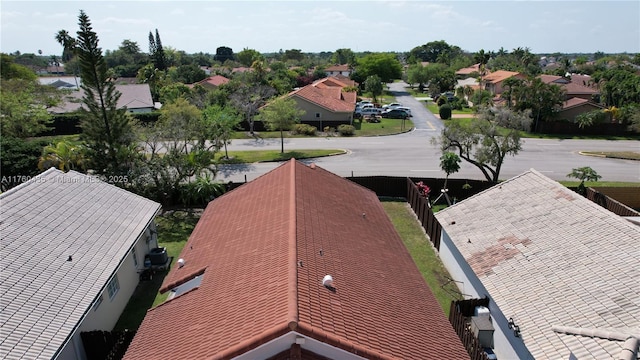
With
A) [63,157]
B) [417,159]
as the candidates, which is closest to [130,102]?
[63,157]

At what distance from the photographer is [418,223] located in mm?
24672

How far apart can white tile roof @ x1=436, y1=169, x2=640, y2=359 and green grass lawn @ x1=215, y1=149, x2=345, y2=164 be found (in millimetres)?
21216

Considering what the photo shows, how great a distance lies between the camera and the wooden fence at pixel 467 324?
13141 millimetres

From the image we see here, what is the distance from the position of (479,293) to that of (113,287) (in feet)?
48.0

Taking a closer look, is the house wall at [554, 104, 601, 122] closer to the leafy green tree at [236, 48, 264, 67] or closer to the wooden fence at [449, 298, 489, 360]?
the wooden fence at [449, 298, 489, 360]

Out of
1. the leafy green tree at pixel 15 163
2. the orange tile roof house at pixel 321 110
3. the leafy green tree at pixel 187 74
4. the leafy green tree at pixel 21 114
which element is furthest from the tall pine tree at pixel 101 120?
the leafy green tree at pixel 187 74

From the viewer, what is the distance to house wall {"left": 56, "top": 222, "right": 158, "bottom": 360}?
42.4 ft

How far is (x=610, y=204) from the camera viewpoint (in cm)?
2447

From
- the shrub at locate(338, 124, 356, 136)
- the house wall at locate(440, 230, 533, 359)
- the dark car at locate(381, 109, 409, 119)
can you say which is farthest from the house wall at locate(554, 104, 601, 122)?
the house wall at locate(440, 230, 533, 359)

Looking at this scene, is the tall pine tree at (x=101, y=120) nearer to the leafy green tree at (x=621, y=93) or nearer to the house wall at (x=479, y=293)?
the house wall at (x=479, y=293)

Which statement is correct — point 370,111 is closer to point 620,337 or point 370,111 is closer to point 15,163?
point 15,163

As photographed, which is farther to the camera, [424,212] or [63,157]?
[63,157]

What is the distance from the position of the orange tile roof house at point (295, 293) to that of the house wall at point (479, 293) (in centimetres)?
270

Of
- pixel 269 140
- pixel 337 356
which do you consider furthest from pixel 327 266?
pixel 269 140
